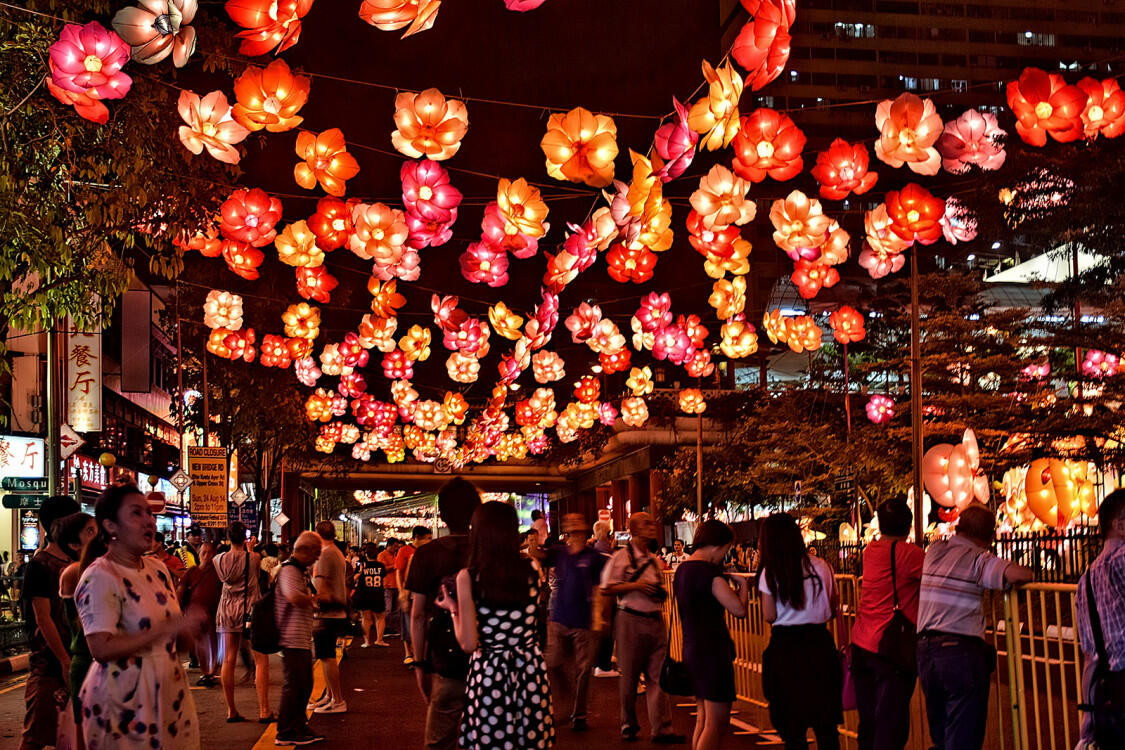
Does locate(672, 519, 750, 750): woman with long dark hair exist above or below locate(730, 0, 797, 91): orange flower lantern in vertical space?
below

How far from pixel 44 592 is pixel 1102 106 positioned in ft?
29.3

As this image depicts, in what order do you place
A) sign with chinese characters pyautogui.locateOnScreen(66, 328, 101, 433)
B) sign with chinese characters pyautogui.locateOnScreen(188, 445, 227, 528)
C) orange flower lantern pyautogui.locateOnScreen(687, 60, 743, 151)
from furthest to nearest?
sign with chinese characters pyautogui.locateOnScreen(66, 328, 101, 433), sign with chinese characters pyautogui.locateOnScreen(188, 445, 227, 528), orange flower lantern pyautogui.locateOnScreen(687, 60, 743, 151)

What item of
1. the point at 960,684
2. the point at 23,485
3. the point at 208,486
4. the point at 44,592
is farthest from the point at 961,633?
the point at 23,485

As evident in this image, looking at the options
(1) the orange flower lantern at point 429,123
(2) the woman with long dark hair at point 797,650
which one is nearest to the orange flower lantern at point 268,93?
(1) the orange flower lantern at point 429,123

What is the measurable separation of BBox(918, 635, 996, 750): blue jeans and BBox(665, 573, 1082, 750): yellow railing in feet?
1.14

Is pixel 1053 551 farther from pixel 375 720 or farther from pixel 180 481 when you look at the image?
pixel 180 481

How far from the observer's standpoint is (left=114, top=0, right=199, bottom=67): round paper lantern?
299 inches

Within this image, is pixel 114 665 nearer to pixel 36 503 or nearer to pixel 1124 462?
pixel 1124 462

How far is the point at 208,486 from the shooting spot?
25422 millimetres

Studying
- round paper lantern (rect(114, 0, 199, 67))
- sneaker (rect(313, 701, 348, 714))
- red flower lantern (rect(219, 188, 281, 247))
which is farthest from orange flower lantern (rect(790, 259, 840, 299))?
round paper lantern (rect(114, 0, 199, 67))

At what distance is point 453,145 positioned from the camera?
36.1ft

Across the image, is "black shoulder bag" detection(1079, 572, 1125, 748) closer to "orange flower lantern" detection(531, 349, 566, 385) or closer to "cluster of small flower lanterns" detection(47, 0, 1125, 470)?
"cluster of small flower lanterns" detection(47, 0, 1125, 470)

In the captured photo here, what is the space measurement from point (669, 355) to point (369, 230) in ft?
25.0

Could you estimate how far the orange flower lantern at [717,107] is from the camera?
9.50 metres
